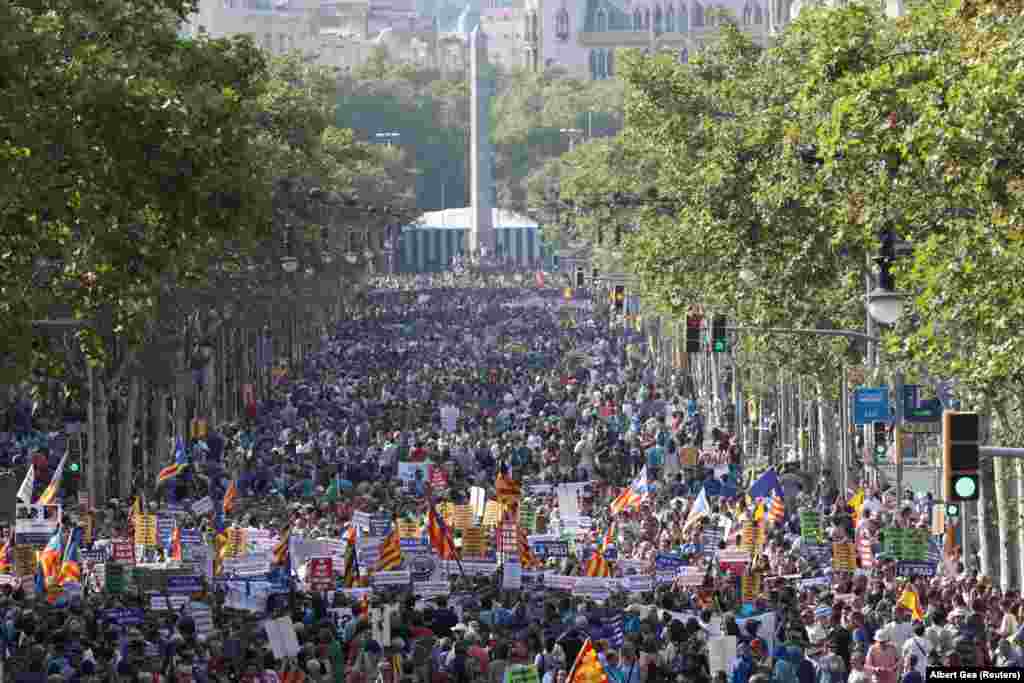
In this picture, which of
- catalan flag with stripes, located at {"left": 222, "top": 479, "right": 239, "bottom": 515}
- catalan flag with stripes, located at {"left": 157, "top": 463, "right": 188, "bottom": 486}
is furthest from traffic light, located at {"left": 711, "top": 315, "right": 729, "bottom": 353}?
catalan flag with stripes, located at {"left": 157, "top": 463, "right": 188, "bottom": 486}

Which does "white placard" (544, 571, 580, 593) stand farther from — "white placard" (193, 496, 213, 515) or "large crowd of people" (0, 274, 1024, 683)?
"white placard" (193, 496, 213, 515)

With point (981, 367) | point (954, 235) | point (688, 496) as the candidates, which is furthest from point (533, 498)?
point (981, 367)

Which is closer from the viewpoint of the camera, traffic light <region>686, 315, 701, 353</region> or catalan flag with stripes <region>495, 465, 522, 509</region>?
catalan flag with stripes <region>495, 465, 522, 509</region>

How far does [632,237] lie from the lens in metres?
86.1

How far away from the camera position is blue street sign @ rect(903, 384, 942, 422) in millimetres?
41875

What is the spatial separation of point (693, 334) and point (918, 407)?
7748mm

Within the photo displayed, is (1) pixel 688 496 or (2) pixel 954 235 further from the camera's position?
(1) pixel 688 496

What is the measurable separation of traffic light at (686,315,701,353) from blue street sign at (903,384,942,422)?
4879mm

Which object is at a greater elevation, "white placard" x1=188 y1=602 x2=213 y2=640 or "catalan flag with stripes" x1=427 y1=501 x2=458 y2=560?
"catalan flag with stripes" x1=427 y1=501 x2=458 y2=560

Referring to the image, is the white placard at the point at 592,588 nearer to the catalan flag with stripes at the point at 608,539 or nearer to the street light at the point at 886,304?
the catalan flag with stripes at the point at 608,539

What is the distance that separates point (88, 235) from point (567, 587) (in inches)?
278

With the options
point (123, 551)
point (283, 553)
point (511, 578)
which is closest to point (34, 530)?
point (123, 551)

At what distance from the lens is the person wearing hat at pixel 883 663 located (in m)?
25.2

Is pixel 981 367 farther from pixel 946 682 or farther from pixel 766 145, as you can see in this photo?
pixel 766 145
